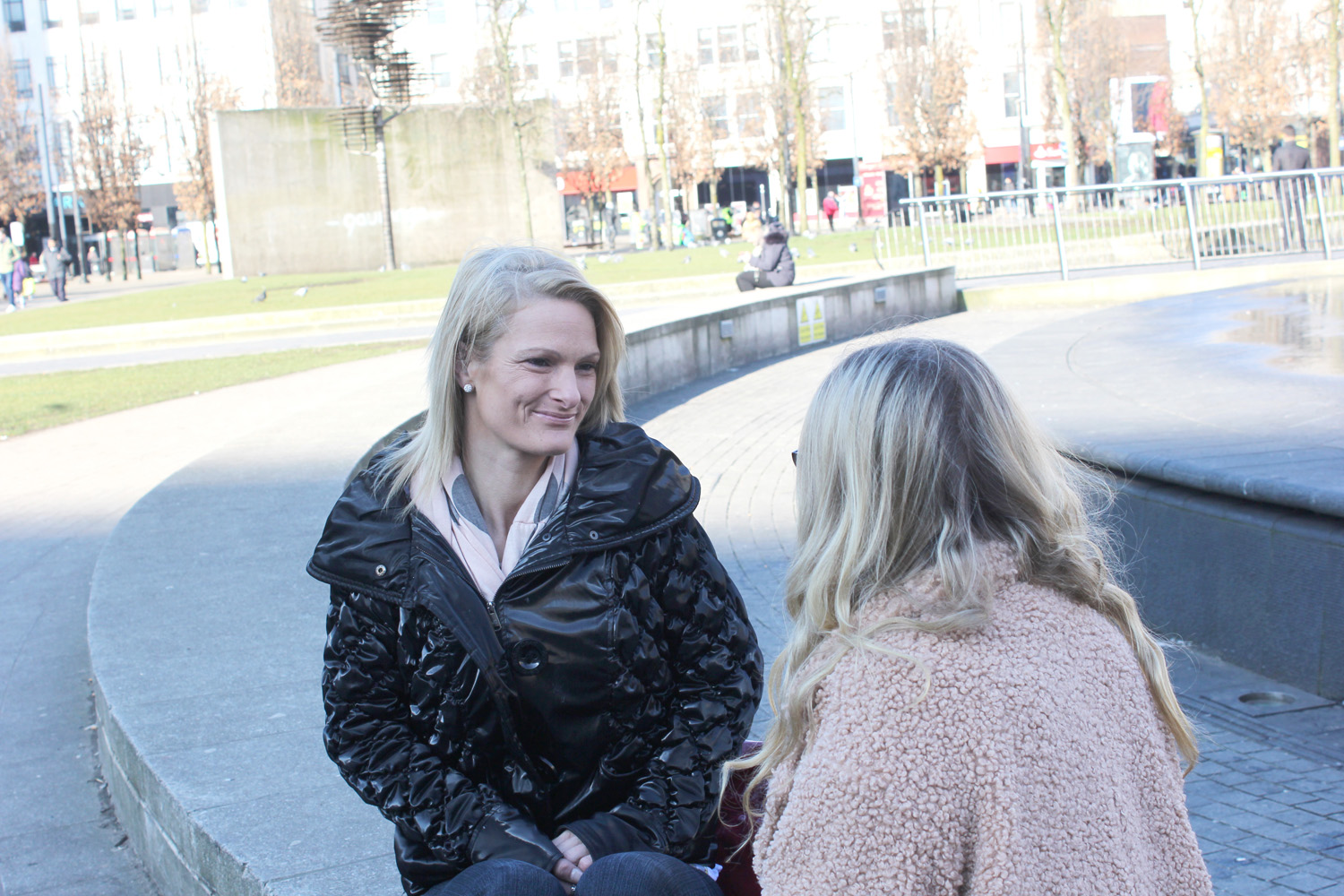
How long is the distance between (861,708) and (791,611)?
33 cm

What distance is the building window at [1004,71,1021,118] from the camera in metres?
70.2

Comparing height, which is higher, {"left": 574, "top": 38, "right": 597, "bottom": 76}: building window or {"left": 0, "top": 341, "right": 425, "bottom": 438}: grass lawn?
{"left": 574, "top": 38, "right": 597, "bottom": 76}: building window

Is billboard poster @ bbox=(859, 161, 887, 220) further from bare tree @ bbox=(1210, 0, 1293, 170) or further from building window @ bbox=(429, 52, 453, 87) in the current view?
building window @ bbox=(429, 52, 453, 87)

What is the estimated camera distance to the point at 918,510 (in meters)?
1.59

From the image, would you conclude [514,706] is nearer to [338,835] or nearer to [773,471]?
[338,835]

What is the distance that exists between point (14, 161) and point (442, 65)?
28.1 metres

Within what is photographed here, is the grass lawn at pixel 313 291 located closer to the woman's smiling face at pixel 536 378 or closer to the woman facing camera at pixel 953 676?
the woman's smiling face at pixel 536 378

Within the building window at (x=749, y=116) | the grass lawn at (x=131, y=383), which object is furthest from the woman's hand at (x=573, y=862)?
the building window at (x=749, y=116)

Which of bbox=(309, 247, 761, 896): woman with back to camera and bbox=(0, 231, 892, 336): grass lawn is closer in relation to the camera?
bbox=(309, 247, 761, 896): woman with back to camera

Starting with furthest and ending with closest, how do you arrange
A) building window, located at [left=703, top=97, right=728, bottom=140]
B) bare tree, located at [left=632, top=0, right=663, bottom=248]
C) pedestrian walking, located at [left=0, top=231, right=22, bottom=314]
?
1. building window, located at [left=703, top=97, right=728, bottom=140]
2. bare tree, located at [left=632, top=0, right=663, bottom=248]
3. pedestrian walking, located at [left=0, top=231, right=22, bottom=314]

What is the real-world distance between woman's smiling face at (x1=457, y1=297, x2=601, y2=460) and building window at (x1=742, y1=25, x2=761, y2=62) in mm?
64434

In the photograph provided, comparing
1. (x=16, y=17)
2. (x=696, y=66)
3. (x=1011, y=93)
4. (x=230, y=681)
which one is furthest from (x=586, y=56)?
(x=230, y=681)

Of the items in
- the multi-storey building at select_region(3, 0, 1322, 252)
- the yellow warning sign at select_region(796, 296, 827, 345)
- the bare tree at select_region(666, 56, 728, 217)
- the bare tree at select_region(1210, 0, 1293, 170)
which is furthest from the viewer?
the multi-storey building at select_region(3, 0, 1322, 252)

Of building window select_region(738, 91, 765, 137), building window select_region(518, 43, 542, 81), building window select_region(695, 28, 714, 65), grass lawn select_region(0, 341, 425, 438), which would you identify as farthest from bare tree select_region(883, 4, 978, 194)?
grass lawn select_region(0, 341, 425, 438)
